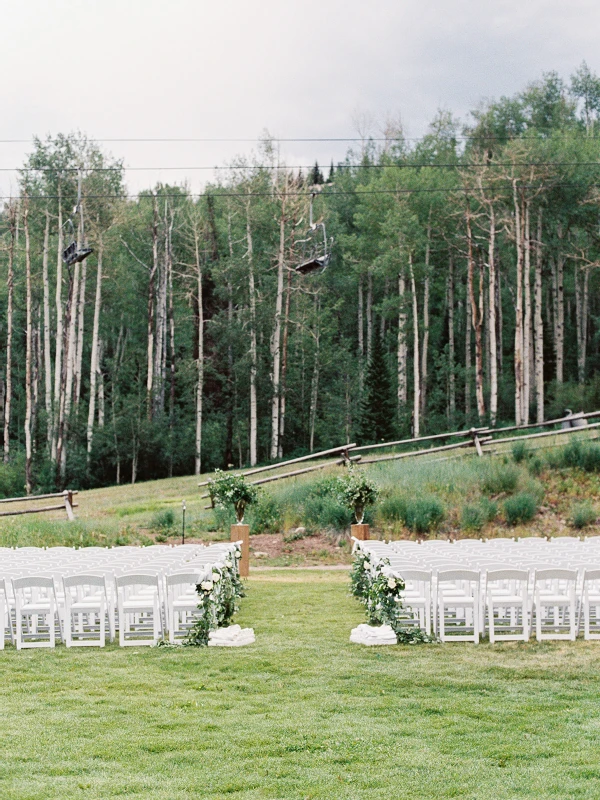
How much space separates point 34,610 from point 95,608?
0.68 meters

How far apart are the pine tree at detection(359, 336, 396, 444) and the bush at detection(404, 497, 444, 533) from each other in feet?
47.7

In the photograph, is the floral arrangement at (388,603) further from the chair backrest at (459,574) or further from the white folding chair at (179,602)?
the white folding chair at (179,602)

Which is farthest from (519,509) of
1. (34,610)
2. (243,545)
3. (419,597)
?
(34,610)

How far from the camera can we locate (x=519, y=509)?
22109mm

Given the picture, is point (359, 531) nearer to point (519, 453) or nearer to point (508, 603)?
point (519, 453)

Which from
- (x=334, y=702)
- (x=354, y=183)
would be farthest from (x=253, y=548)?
(x=354, y=183)

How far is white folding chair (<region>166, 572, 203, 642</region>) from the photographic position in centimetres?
1002

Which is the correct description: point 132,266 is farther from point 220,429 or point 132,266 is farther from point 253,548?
point 253,548

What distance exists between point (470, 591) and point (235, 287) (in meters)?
31.9

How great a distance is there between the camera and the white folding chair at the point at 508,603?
31.2ft

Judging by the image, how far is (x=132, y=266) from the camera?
44.5m

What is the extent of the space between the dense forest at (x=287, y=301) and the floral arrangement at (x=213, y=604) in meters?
25.3

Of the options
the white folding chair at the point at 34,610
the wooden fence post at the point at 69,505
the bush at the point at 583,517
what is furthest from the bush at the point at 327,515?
the white folding chair at the point at 34,610

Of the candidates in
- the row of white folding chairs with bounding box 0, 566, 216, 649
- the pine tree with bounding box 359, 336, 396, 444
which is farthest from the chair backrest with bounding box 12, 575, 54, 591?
the pine tree with bounding box 359, 336, 396, 444
